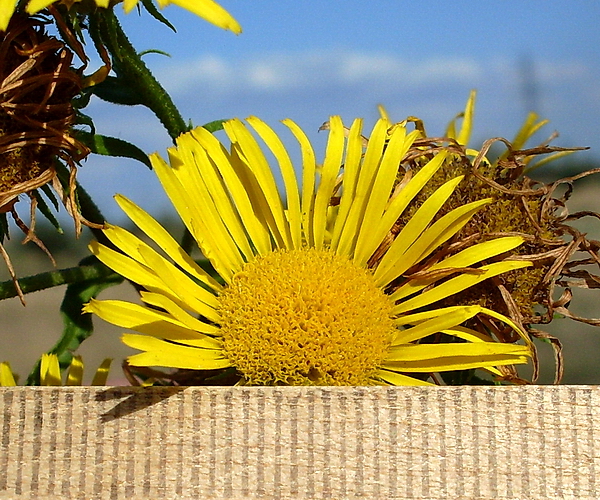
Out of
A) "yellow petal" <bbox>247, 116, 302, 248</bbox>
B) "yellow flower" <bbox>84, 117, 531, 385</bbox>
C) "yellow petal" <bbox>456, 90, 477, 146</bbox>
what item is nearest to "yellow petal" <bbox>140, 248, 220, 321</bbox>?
"yellow flower" <bbox>84, 117, 531, 385</bbox>

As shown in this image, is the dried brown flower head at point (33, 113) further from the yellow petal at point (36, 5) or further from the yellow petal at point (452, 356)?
the yellow petal at point (452, 356)

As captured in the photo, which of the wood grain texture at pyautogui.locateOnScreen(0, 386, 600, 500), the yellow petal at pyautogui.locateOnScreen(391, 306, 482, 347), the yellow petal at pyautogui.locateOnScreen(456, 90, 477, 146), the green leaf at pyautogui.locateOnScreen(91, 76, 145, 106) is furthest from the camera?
the yellow petal at pyautogui.locateOnScreen(456, 90, 477, 146)

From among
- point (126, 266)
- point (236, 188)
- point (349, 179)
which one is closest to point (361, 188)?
point (349, 179)

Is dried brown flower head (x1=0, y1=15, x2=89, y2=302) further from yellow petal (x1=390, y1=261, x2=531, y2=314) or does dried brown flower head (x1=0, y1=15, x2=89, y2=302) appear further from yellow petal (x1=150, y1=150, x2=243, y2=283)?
yellow petal (x1=390, y1=261, x2=531, y2=314)

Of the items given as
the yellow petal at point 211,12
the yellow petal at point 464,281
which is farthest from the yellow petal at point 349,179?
the yellow petal at point 211,12

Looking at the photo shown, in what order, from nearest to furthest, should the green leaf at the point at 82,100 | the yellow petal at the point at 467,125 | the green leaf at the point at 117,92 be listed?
the green leaf at the point at 82,100 → the green leaf at the point at 117,92 → the yellow petal at the point at 467,125

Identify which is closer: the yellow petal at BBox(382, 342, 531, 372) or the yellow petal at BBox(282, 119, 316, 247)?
the yellow petal at BBox(382, 342, 531, 372)

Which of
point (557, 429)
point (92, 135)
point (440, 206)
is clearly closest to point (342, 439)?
point (557, 429)

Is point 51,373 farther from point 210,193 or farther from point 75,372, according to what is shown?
point 210,193

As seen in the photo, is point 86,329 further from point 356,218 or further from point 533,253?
point 533,253

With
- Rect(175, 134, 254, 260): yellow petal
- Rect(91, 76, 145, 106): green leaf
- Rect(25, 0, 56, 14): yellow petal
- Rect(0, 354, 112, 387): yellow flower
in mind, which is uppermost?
Rect(25, 0, 56, 14): yellow petal
